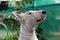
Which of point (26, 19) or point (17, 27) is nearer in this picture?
point (26, 19)

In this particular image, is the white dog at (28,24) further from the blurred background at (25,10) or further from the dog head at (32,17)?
the blurred background at (25,10)

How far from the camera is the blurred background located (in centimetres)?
236

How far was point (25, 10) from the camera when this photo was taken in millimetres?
2373

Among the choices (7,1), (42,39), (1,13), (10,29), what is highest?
(7,1)

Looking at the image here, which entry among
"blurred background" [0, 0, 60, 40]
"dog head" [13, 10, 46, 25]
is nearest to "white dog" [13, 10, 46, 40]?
"dog head" [13, 10, 46, 25]

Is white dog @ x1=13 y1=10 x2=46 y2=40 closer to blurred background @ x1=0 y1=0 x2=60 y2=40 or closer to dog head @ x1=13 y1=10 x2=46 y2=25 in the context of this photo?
dog head @ x1=13 y1=10 x2=46 y2=25

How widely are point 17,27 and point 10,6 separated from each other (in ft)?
0.91

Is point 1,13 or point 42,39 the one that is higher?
point 1,13

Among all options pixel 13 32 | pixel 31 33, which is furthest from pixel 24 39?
pixel 13 32

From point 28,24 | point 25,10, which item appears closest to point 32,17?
point 28,24

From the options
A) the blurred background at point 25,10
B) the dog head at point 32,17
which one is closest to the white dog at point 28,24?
the dog head at point 32,17

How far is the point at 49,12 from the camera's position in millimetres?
2381

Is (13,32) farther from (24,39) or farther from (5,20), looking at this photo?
(24,39)

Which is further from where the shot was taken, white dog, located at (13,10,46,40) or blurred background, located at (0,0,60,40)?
blurred background, located at (0,0,60,40)
